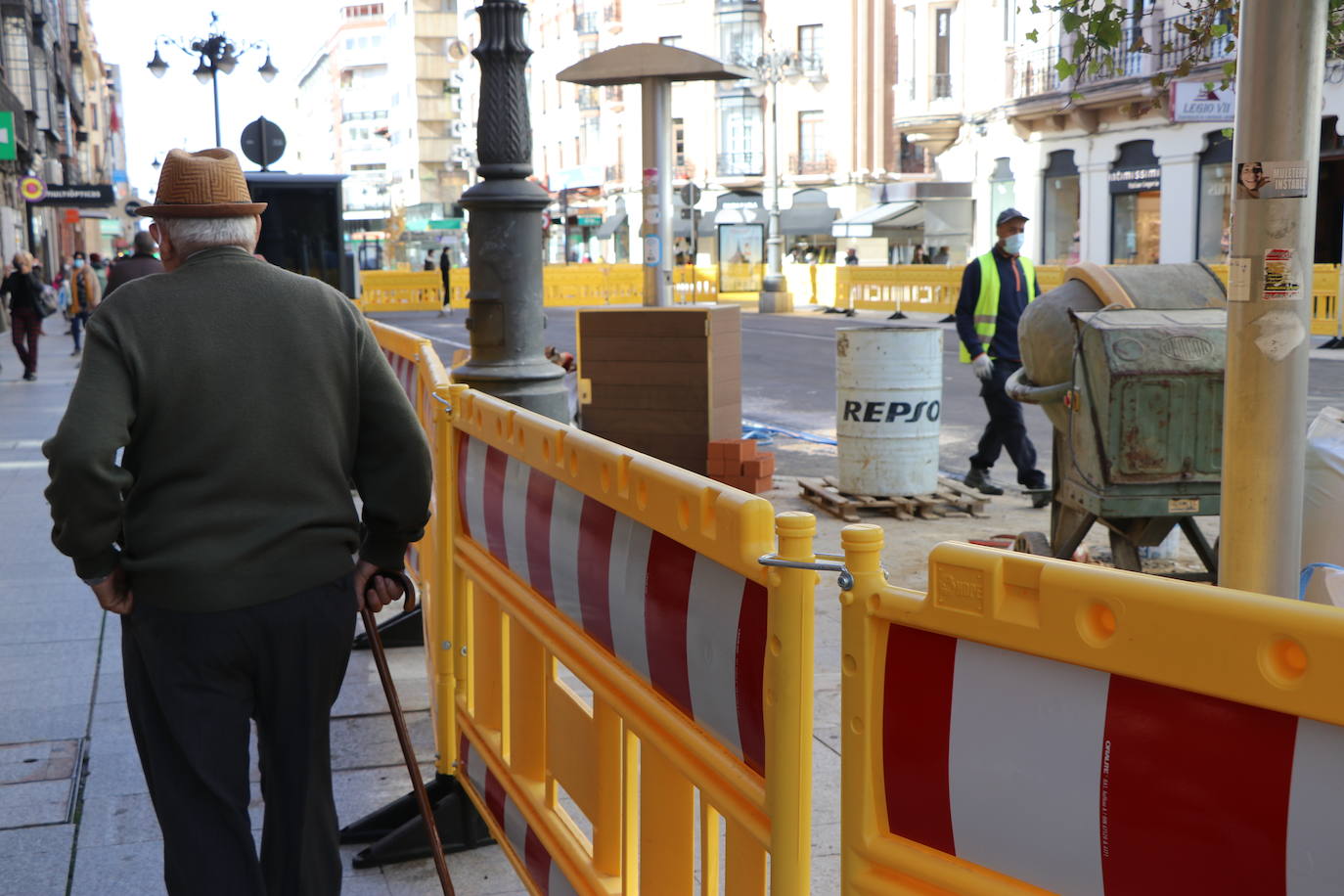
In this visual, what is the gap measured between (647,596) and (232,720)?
3.45 ft

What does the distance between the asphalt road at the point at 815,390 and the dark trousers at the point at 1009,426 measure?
109 centimetres

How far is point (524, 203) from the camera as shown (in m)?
9.28

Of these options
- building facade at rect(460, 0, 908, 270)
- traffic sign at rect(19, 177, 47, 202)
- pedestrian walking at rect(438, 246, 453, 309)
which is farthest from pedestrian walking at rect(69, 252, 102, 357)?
building facade at rect(460, 0, 908, 270)

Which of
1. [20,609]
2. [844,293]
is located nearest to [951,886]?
[20,609]

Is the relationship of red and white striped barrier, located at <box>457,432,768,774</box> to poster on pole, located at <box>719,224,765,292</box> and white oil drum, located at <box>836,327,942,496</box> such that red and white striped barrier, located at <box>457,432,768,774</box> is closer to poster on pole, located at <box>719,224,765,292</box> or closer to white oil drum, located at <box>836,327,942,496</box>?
white oil drum, located at <box>836,327,942,496</box>

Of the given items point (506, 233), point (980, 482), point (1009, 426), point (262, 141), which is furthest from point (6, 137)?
point (1009, 426)

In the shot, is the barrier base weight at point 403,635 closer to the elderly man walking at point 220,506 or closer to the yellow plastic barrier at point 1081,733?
the elderly man walking at point 220,506

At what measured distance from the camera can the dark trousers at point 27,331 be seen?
19875 mm

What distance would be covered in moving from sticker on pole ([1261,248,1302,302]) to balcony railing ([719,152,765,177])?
61375 mm

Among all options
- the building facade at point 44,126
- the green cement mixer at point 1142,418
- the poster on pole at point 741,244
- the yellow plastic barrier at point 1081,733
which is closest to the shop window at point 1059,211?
the poster on pole at point 741,244

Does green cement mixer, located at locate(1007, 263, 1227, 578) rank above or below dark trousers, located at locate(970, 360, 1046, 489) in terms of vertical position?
above

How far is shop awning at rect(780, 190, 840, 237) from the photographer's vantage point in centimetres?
Result: 6003

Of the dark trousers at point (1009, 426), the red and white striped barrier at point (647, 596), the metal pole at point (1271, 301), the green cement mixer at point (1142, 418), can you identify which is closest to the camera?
the red and white striped barrier at point (647, 596)

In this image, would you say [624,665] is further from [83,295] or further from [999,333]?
[83,295]
